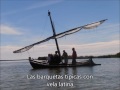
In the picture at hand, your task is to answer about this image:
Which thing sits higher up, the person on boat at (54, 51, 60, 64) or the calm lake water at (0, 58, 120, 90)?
the person on boat at (54, 51, 60, 64)

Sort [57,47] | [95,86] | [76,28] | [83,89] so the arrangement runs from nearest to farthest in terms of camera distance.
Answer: [83,89]
[95,86]
[76,28]
[57,47]

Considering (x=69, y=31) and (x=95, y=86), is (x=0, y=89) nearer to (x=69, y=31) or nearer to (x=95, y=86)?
(x=95, y=86)

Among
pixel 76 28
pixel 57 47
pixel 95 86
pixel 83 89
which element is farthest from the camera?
pixel 57 47

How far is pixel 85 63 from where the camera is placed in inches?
1551

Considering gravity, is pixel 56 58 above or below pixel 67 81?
above

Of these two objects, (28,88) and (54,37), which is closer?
(28,88)

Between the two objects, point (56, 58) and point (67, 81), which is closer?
point (67, 81)

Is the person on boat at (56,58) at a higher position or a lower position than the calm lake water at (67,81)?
higher

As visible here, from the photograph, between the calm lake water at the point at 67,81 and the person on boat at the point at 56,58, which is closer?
the calm lake water at the point at 67,81

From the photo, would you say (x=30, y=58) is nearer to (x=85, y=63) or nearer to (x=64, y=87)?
(x=85, y=63)

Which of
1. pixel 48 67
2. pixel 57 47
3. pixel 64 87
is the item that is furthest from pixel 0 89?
pixel 57 47

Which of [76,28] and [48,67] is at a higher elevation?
[76,28]

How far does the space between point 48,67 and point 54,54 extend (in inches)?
76.3

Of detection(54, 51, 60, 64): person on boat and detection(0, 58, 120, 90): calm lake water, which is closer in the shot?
detection(0, 58, 120, 90): calm lake water
